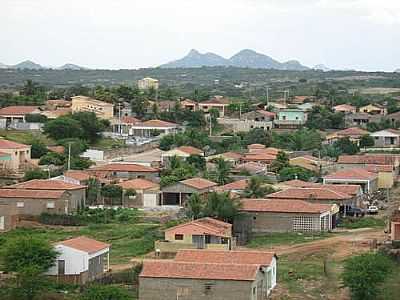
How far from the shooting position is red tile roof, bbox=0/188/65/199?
114 ft

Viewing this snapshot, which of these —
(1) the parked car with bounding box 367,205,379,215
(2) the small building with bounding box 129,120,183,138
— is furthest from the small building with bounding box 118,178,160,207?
(2) the small building with bounding box 129,120,183,138

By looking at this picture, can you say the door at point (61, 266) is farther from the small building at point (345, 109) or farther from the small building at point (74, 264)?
the small building at point (345, 109)

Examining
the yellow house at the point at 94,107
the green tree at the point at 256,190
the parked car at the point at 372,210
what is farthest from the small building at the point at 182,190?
the yellow house at the point at 94,107

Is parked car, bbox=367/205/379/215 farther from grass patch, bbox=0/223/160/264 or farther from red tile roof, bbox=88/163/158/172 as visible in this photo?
red tile roof, bbox=88/163/158/172

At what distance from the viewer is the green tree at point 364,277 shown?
23844mm

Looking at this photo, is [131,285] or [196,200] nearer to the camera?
[131,285]

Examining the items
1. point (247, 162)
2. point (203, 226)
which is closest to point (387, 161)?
point (247, 162)

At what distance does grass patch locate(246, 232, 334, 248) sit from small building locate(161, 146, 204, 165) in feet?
47.5

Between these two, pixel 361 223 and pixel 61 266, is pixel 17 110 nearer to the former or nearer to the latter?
pixel 361 223

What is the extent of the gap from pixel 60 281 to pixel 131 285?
1.80m

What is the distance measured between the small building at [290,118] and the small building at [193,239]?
112 ft

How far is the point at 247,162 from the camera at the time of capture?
47.5m

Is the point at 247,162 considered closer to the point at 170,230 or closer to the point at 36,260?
the point at 170,230

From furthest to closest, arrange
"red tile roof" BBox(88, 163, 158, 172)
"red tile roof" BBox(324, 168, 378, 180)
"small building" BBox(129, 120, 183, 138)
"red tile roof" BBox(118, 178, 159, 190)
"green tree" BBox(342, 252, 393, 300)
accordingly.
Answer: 1. "small building" BBox(129, 120, 183, 138)
2. "red tile roof" BBox(88, 163, 158, 172)
3. "red tile roof" BBox(324, 168, 378, 180)
4. "red tile roof" BBox(118, 178, 159, 190)
5. "green tree" BBox(342, 252, 393, 300)
